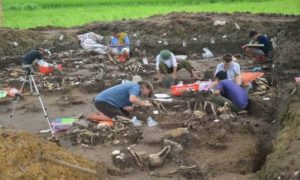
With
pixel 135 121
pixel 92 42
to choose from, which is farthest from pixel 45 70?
pixel 135 121

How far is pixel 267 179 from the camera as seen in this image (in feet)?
25.7

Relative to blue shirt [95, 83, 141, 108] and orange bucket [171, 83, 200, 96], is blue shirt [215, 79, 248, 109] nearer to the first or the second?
orange bucket [171, 83, 200, 96]

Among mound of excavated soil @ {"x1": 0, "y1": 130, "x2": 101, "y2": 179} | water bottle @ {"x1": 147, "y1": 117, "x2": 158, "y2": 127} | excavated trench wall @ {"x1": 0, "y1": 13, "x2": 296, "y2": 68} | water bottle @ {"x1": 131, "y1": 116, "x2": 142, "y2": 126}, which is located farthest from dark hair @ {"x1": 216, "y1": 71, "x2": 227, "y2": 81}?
excavated trench wall @ {"x1": 0, "y1": 13, "x2": 296, "y2": 68}

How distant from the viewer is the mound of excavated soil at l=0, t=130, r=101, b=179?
288 inches

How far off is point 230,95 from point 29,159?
6278mm

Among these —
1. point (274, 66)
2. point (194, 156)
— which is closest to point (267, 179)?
point (194, 156)

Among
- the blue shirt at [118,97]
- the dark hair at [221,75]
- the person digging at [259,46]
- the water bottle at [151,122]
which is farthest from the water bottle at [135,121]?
the person digging at [259,46]

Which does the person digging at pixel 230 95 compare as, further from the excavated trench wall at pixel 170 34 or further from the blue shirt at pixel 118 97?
the excavated trench wall at pixel 170 34

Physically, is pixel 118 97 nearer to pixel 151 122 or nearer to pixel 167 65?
pixel 151 122

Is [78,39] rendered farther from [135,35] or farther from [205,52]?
[205,52]

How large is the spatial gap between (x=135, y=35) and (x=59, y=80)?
612 cm

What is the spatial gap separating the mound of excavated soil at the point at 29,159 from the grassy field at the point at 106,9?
750 inches

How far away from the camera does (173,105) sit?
13336 mm

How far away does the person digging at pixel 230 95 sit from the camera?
1252 cm
